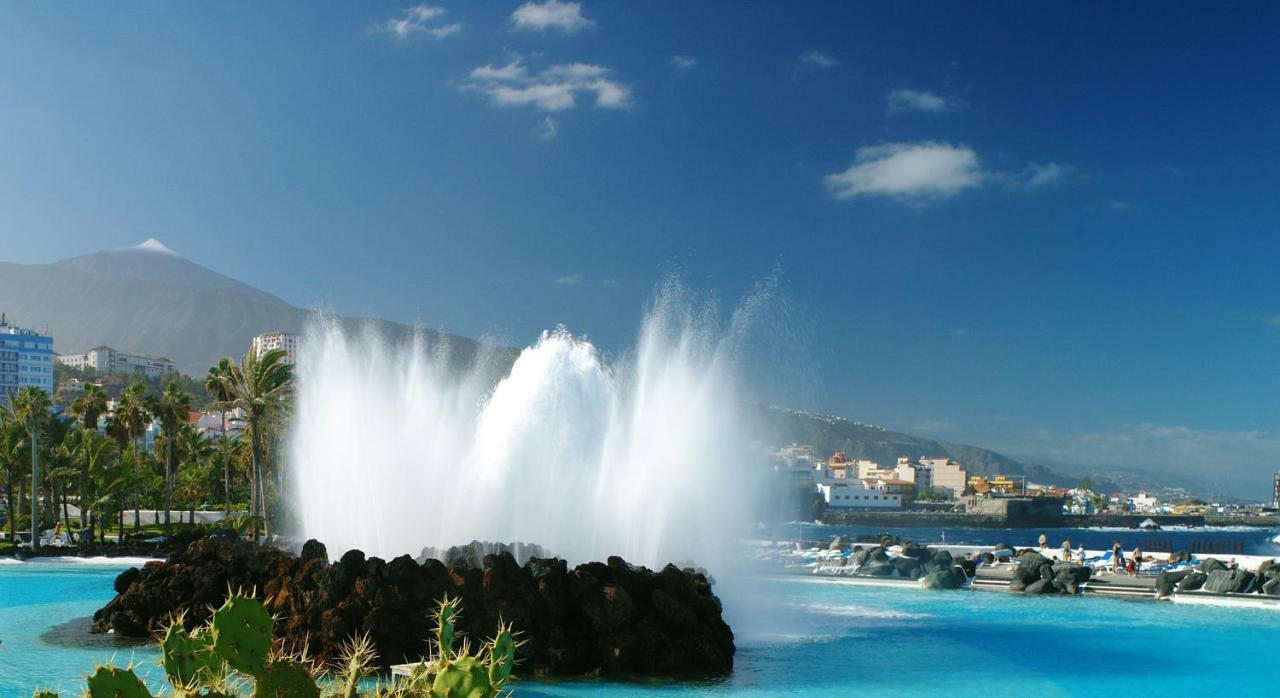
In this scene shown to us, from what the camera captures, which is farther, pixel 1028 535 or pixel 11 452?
pixel 1028 535

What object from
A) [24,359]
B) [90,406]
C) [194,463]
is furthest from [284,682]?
[24,359]

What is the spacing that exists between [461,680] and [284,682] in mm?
1275

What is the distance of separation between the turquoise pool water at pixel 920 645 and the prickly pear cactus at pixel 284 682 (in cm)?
1041

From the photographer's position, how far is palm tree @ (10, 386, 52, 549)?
48169mm

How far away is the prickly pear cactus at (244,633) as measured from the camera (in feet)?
26.9

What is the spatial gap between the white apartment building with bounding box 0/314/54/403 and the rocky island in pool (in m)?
179

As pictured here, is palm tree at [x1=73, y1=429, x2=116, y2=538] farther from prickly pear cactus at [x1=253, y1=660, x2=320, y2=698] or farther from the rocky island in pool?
prickly pear cactus at [x1=253, y1=660, x2=320, y2=698]

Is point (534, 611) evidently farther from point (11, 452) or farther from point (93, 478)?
point (11, 452)

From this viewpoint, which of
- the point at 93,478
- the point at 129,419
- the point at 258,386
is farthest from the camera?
the point at 129,419

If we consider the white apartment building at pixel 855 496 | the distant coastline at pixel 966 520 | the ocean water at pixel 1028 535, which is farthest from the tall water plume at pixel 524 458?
the white apartment building at pixel 855 496

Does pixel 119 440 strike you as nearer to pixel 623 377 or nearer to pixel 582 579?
pixel 623 377

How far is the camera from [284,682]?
6680mm

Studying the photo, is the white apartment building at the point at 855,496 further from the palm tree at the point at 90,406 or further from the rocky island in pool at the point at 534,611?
the rocky island in pool at the point at 534,611

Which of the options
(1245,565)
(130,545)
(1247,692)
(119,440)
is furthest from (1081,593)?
(119,440)
